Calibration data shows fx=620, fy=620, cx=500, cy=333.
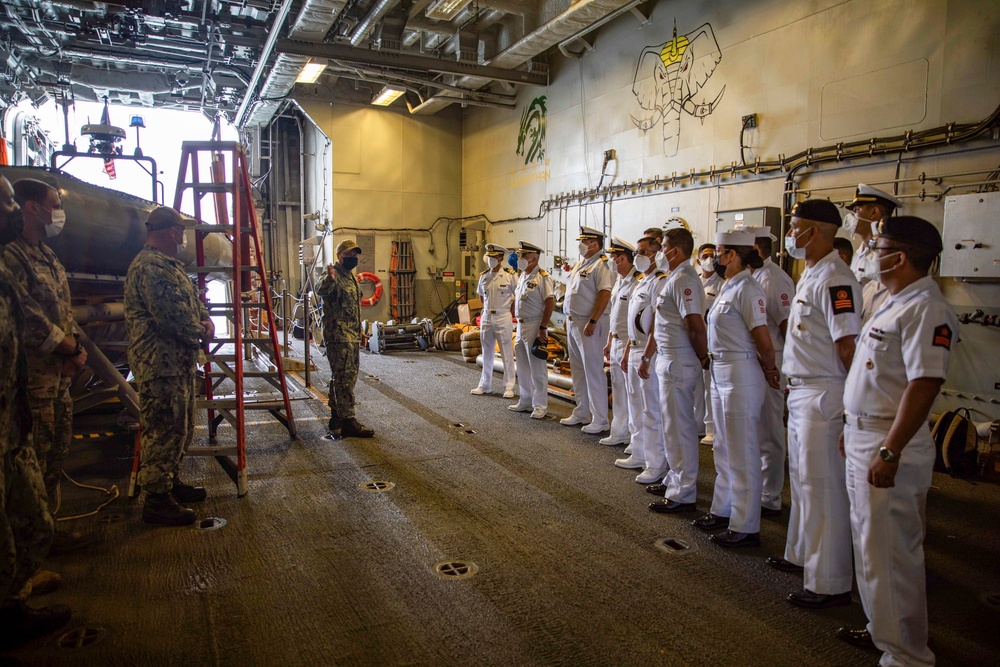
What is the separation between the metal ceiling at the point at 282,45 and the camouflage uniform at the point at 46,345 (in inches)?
275

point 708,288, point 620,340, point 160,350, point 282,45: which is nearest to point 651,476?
point 620,340

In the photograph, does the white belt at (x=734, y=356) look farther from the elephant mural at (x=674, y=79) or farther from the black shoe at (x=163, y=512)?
the elephant mural at (x=674, y=79)

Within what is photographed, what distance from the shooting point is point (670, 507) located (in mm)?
4234

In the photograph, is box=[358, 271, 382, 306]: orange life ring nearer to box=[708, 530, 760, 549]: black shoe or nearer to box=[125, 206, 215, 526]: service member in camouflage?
box=[125, 206, 215, 526]: service member in camouflage

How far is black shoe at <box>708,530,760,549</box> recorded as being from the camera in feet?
12.0

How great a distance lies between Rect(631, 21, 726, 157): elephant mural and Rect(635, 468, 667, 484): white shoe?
5630 mm

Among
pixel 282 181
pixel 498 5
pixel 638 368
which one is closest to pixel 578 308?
pixel 638 368

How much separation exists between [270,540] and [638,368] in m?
2.82

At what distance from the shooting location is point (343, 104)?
1487cm

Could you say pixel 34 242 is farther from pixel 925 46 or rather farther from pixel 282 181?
pixel 282 181

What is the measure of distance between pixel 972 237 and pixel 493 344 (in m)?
5.34

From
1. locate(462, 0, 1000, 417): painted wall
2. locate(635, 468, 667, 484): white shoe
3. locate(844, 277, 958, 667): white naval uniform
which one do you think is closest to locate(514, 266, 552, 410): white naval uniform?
locate(635, 468, 667, 484): white shoe

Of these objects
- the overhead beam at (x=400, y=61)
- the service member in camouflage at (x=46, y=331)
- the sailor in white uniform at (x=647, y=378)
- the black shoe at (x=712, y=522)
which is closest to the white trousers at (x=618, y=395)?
the sailor in white uniform at (x=647, y=378)

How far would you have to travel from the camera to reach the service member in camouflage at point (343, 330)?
6.01 m
